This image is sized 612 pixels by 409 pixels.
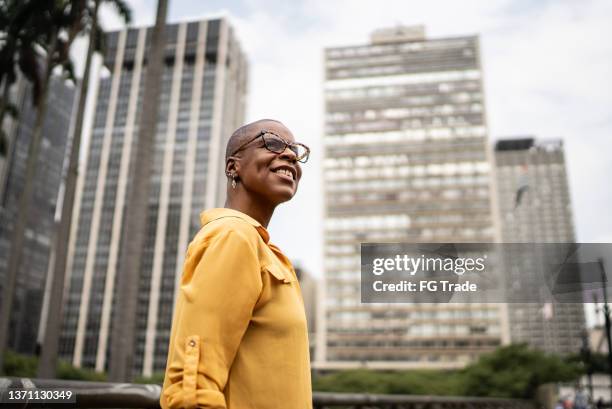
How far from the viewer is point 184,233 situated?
9356 cm

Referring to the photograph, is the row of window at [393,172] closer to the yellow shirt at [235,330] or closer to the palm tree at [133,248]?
the palm tree at [133,248]

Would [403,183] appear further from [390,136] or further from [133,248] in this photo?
[133,248]

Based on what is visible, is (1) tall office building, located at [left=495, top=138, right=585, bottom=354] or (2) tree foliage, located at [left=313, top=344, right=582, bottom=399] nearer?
(2) tree foliage, located at [left=313, top=344, right=582, bottom=399]

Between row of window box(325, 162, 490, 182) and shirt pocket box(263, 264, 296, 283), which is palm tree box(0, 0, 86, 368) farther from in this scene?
row of window box(325, 162, 490, 182)

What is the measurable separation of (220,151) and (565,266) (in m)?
96.9

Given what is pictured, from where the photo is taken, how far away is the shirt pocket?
1626 millimetres

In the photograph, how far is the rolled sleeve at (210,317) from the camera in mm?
1359

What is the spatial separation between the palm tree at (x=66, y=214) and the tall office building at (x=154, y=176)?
75776 mm

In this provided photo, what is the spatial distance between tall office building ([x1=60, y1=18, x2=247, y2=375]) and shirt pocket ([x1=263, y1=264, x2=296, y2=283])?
90791 mm

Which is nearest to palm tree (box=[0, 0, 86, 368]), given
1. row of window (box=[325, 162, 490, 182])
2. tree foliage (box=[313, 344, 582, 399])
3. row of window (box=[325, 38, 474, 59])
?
tree foliage (box=[313, 344, 582, 399])

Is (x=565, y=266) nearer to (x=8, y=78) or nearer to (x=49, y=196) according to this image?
(x=8, y=78)

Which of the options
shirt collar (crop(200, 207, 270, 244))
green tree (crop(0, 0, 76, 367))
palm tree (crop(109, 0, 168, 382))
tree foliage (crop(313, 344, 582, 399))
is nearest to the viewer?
shirt collar (crop(200, 207, 270, 244))

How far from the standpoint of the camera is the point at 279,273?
166cm

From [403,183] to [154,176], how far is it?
47.0 metres
